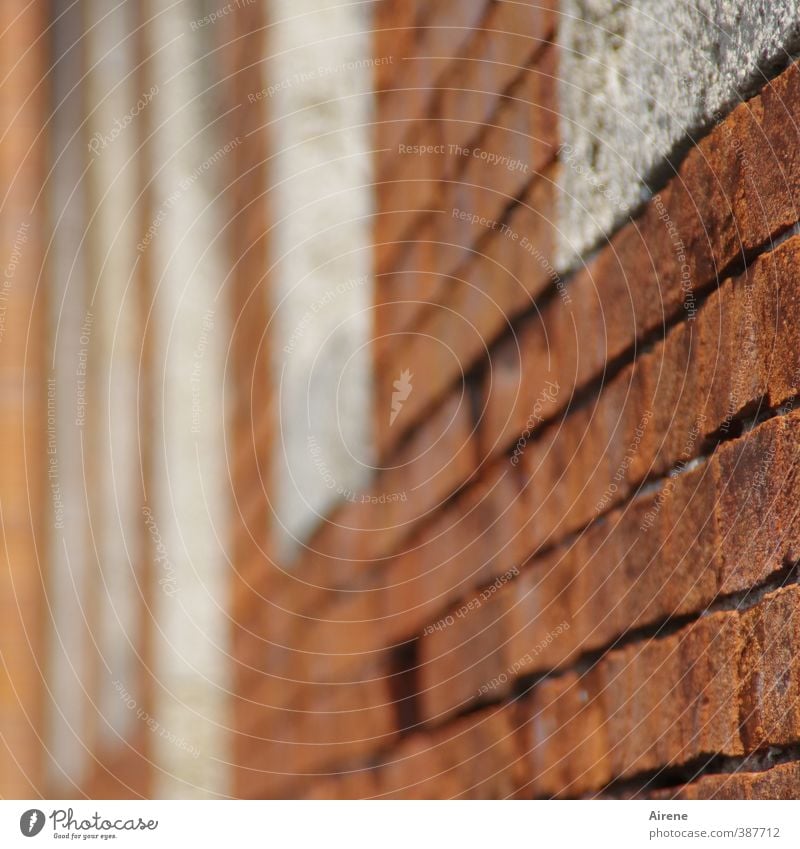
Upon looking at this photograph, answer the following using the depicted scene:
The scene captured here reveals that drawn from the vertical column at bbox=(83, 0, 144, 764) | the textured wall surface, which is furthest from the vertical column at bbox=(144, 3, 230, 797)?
the textured wall surface

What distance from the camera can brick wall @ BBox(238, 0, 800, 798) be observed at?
1.45 ft

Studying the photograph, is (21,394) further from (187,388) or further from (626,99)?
(626,99)

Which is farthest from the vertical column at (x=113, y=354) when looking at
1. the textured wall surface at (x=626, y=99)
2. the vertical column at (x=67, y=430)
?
the textured wall surface at (x=626, y=99)

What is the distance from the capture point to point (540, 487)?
1.63 feet

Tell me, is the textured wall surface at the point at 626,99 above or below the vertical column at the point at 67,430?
above

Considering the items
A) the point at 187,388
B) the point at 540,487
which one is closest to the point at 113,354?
the point at 187,388

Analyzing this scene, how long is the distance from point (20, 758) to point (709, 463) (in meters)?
0.37

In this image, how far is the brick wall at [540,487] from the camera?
441 mm

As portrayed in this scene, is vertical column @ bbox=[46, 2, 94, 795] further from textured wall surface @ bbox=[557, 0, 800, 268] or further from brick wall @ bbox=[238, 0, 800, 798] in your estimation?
textured wall surface @ bbox=[557, 0, 800, 268]

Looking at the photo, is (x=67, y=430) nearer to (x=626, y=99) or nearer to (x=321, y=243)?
(x=321, y=243)

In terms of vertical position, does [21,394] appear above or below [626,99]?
below

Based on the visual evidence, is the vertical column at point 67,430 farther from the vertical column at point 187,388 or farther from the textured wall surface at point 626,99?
the textured wall surface at point 626,99

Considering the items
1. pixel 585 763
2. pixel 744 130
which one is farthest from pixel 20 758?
pixel 744 130
